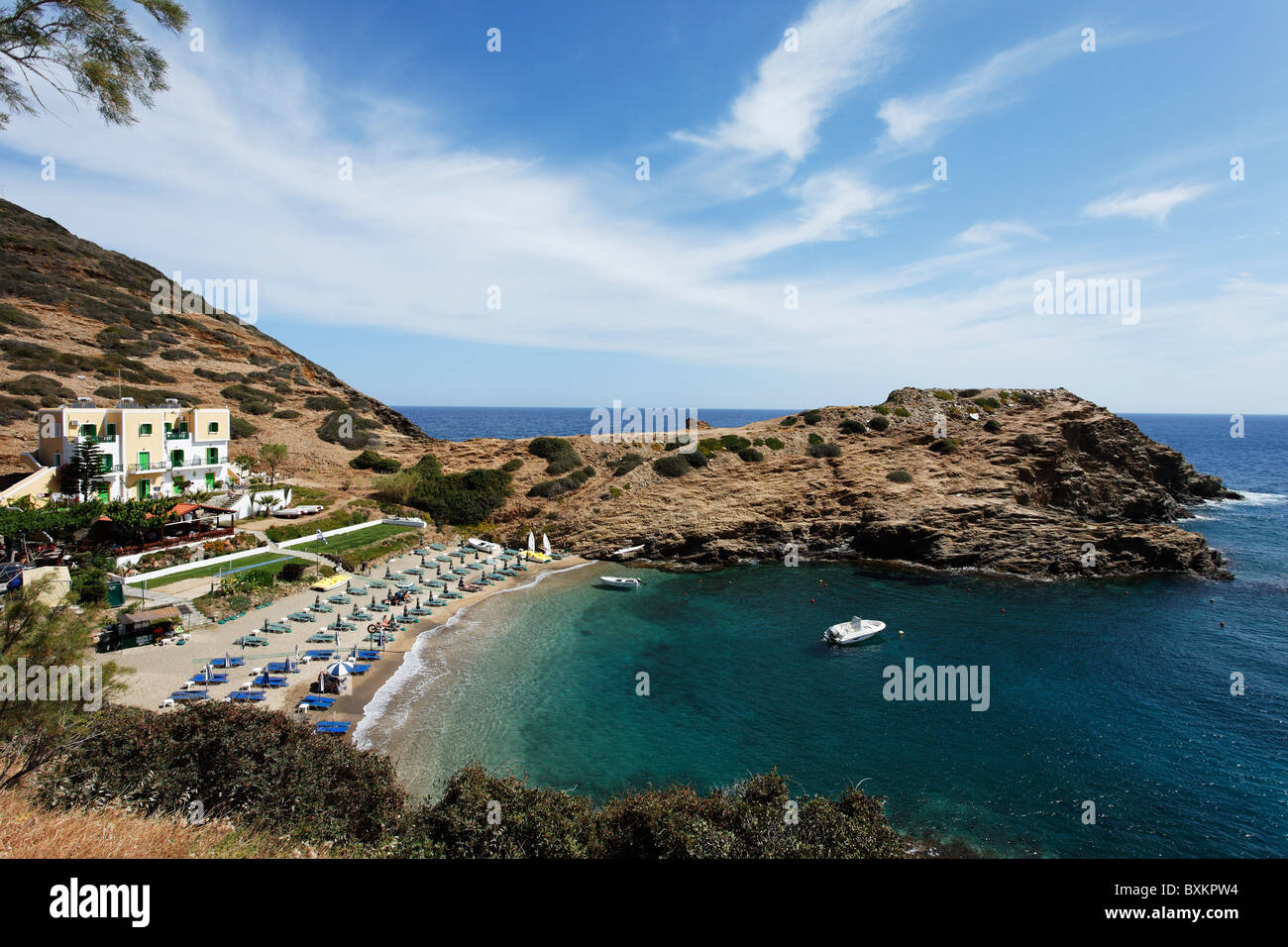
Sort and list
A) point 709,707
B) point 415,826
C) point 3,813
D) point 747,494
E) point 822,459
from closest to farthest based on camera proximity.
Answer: point 3,813 → point 415,826 → point 709,707 → point 747,494 → point 822,459

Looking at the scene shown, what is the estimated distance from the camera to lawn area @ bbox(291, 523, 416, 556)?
4069 centimetres

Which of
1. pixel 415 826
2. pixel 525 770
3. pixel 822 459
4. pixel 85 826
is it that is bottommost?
pixel 525 770

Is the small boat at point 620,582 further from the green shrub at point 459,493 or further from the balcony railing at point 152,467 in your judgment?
the balcony railing at point 152,467

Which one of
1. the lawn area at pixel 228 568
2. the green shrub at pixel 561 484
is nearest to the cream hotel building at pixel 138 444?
the lawn area at pixel 228 568

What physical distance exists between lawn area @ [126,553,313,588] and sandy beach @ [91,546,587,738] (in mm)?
3700

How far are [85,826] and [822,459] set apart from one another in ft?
185

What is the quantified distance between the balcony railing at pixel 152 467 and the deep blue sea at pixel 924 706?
27965mm

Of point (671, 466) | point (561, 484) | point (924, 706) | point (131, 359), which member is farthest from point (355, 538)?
point (131, 359)

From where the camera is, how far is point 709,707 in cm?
2512

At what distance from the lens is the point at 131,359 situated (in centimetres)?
6944

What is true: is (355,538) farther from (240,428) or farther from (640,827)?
(640,827)
